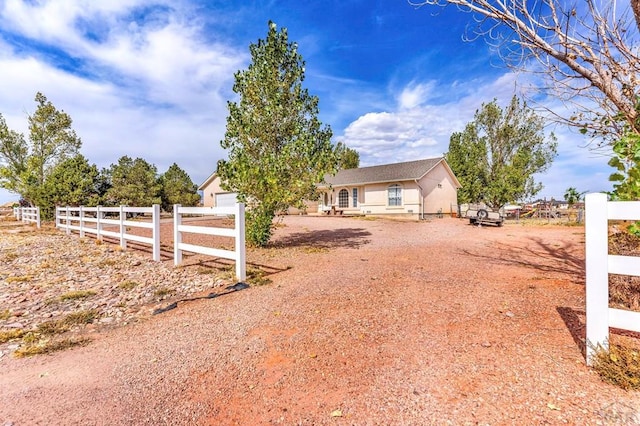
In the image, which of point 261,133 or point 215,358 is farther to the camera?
point 261,133

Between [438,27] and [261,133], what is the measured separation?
550 cm

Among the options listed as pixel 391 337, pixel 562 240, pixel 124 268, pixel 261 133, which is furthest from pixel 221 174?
pixel 562 240

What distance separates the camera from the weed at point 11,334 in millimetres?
3609

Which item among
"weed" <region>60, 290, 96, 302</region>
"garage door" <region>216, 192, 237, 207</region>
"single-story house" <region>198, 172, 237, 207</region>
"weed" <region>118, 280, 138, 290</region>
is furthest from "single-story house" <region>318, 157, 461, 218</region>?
"weed" <region>60, 290, 96, 302</region>

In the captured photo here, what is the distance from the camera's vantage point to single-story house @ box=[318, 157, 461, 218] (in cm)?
2344

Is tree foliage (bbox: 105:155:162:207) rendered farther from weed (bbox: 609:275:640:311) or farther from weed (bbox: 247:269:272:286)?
weed (bbox: 609:275:640:311)

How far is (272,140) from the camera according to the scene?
9844mm

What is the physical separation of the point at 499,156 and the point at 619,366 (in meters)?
26.2

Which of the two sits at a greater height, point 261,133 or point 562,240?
point 261,133

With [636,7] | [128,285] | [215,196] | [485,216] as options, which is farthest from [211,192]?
[636,7]

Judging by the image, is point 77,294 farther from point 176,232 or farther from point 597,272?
point 597,272

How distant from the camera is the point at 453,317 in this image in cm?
381

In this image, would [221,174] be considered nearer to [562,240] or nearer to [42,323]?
[42,323]

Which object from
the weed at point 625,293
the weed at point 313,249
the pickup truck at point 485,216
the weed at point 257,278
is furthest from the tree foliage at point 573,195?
the pickup truck at point 485,216
